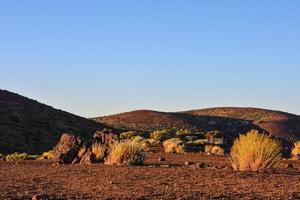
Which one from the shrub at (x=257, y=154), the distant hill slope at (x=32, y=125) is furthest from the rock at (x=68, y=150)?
the distant hill slope at (x=32, y=125)

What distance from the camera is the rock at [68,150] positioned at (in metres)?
22.3

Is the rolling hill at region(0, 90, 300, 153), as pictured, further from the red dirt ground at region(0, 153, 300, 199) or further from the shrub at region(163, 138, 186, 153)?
the red dirt ground at region(0, 153, 300, 199)

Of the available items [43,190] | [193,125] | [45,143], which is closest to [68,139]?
[43,190]

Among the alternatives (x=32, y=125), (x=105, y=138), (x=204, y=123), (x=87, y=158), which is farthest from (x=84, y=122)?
(x=87, y=158)

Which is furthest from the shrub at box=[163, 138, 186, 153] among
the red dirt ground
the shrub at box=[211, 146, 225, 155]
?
the red dirt ground

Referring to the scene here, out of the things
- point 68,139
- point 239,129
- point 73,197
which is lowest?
point 73,197

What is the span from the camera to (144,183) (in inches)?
600

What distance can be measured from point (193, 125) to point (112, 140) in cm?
7760

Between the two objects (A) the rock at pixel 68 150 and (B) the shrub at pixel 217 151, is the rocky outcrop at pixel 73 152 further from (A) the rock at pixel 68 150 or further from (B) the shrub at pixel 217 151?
(B) the shrub at pixel 217 151

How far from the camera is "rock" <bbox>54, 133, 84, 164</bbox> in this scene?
22.3 meters

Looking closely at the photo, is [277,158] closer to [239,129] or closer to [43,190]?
[43,190]

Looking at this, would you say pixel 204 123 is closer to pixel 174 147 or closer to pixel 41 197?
pixel 174 147

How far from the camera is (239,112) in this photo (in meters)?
133

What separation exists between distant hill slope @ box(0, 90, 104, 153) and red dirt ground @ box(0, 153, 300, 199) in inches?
1118
